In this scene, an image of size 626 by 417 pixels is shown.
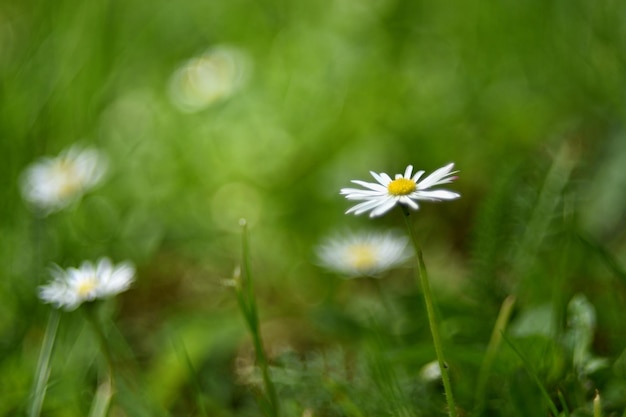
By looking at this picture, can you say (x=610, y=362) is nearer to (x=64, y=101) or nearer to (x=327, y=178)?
(x=327, y=178)

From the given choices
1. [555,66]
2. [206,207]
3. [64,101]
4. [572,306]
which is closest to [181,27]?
[64,101]

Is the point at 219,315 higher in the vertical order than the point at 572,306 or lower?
higher

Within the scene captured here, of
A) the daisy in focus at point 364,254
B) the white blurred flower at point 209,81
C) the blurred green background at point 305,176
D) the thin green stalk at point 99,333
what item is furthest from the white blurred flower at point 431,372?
the white blurred flower at point 209,81

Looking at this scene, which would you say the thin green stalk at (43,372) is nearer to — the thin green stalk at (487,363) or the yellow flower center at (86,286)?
the yellow flower center at (86,286)

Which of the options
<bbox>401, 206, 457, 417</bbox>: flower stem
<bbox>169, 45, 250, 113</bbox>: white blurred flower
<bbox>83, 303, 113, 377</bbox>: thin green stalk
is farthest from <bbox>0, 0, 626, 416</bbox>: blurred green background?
<bbox>401, 206, 457, 417</bbox>: flower stem

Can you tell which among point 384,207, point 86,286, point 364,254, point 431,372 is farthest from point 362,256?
point 384,207

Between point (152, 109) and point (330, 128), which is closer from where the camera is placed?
point (330, 128)

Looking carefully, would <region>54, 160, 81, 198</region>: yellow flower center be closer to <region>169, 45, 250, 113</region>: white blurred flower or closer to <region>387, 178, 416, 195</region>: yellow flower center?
<region>169, 45, 250, 113</region>: white blurred flower
